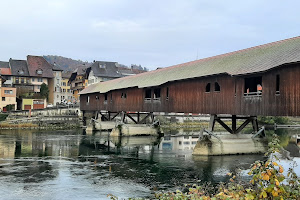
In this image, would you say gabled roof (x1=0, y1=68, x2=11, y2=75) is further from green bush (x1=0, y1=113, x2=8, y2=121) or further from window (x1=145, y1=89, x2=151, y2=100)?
window (x1=145, y1=89, x2=151, y2=100)

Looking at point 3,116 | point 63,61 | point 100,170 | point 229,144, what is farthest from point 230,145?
point 63,61

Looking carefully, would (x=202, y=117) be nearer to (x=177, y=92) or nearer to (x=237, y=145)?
(x=177, y=92)

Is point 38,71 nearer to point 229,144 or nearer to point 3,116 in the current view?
point 3,116

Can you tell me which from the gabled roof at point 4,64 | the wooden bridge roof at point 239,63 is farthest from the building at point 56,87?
the wooden bridge roof at point 239,63

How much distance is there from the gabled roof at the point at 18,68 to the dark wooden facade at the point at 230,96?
32.4 m

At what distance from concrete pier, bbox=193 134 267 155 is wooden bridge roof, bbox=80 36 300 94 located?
13.4 ft

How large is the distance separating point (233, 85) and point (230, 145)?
3.68m

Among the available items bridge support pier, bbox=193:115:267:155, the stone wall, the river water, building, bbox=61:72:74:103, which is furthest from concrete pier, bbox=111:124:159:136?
building, bbox=61:72:74:103

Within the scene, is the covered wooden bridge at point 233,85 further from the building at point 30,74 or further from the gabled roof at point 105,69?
the gabled roof at point 105,69

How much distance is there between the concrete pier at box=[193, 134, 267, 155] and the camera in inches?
795

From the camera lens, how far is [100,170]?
16.8 meters

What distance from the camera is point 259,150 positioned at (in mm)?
21031

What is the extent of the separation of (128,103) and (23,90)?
1142 inches

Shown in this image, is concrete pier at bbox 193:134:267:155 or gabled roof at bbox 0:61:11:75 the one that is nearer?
concrete pier at bbox 193:134:267:155
